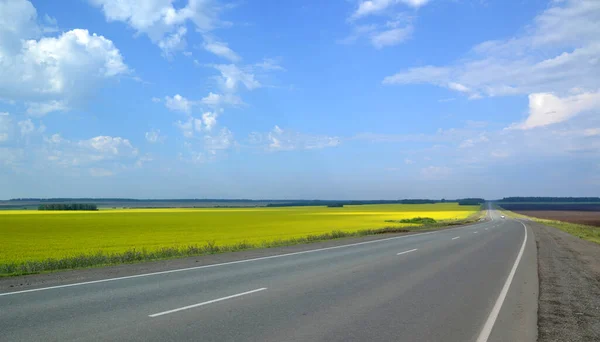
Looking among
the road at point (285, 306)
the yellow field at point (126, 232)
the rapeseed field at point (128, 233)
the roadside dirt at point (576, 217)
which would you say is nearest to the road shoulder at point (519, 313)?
the road at point (285, 306)

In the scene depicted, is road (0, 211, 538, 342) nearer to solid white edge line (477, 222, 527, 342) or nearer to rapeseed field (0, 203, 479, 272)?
solid white edge line (477, 222, 527, 342)

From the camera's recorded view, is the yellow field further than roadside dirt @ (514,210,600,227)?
No

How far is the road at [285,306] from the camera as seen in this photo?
6.86 meters

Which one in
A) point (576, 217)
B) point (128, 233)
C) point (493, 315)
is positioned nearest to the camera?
point (493, 315)

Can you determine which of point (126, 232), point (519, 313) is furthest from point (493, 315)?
point (126, 232)

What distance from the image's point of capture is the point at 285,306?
8.62 meters

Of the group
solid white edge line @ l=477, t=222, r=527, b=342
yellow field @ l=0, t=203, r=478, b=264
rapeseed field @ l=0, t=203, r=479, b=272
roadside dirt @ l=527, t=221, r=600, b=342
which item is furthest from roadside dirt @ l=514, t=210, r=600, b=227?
solid white edge line @ l=477, t=222, r=527, b=342

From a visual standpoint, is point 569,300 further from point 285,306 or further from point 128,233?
point 128,233

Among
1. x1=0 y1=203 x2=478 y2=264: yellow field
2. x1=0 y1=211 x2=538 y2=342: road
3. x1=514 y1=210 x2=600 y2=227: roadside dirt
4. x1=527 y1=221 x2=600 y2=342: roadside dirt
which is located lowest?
x1=514 y1=210 x2=600 y2=227: roadside dirt

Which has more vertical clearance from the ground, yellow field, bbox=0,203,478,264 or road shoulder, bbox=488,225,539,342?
road shoulder, bbox=488,225,539,342

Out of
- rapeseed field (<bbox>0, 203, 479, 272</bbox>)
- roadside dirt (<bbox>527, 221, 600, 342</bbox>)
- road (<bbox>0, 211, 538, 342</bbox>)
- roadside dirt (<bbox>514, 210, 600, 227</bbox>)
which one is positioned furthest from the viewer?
roadside dirt (<bbox>514, 210, 600, 227</bbox>)

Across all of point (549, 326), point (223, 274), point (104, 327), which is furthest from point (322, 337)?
point (223, 274)

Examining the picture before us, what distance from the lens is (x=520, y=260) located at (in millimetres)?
17734

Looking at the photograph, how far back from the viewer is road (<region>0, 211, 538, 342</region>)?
686 cm
